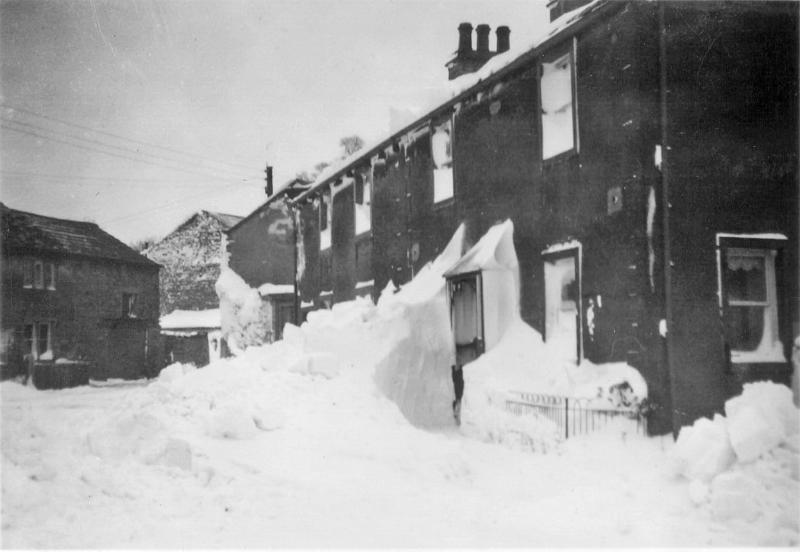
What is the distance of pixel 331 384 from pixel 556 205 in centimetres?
540

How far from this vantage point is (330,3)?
9008mm

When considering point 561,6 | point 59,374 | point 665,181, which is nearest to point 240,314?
point 59,374

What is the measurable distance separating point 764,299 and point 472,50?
11139mm

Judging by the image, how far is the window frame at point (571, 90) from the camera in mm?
10742

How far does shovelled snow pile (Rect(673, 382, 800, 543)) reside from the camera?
6.41 m

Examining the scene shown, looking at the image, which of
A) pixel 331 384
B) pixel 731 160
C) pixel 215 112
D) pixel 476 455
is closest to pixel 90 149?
pixel 215 112

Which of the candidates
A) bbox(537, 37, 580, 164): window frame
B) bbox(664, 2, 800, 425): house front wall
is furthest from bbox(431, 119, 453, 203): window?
bbox(664, 2, 800, 425): house front wall

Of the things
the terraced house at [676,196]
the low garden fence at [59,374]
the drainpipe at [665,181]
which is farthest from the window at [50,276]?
the drainpipe at [665,181]

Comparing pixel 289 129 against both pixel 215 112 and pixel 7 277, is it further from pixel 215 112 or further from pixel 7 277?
pixel 7 277

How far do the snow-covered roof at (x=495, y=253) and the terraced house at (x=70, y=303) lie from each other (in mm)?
7080

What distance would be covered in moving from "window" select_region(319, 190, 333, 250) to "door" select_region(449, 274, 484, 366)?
1009cm

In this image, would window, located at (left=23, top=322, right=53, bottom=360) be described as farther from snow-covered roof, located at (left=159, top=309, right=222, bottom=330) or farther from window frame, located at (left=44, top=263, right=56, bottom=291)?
snow-covered roof, located at (left=159, top=309, right=222, bottom=330)

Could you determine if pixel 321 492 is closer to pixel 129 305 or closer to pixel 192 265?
pixel 129 305

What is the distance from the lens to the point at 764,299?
9.45m
